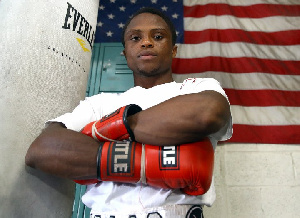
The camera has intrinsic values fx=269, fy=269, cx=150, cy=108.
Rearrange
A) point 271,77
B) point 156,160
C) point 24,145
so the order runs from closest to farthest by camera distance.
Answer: point 156,160, point 24,145, point 271,77

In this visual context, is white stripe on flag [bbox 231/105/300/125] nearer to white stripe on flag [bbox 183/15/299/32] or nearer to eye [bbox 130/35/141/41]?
white stripe on flag [bbox 183/15/299/32]

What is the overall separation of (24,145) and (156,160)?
41 centimetres

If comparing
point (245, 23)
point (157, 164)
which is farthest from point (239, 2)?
point (157, 164)

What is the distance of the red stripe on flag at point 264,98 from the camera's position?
166cm

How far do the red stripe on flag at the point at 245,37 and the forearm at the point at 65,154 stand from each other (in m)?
1.38

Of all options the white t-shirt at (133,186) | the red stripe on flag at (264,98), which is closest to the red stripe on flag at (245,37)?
the red stripe on flag at (264,98)

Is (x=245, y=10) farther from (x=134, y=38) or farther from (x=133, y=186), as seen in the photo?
(x=133, y=186)

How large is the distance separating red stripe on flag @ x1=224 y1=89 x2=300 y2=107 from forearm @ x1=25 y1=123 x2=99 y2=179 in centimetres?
118

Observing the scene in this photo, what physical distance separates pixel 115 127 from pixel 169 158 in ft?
0.52

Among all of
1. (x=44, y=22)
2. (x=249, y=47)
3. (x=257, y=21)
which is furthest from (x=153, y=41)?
(x=257, y=21)

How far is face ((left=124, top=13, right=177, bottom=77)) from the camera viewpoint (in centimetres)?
112

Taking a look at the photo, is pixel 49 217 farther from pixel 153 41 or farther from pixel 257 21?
pixel 257 21

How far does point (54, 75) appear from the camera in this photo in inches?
35.8

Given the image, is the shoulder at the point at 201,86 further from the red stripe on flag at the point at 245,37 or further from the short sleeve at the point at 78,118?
the red stripe on flag at the point at 245,37
